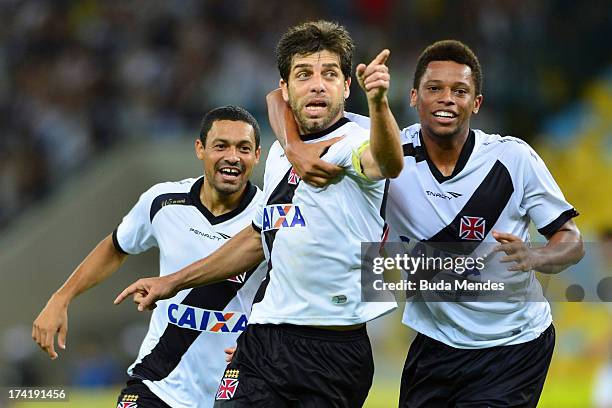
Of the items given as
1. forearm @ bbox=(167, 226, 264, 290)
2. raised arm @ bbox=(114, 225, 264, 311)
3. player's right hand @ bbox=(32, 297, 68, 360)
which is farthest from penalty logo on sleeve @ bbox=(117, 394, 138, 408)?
forearm @ bbox=(167, 226, 264, 290)

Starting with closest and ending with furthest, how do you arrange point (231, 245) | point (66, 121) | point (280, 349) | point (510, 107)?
1. point (280, 349)
2. point (231, 245)
3. point (510, 107)
4. point (66, 121)

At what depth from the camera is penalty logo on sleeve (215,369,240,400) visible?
4.86 meters

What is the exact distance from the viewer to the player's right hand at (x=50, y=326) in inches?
223

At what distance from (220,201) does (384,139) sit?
187 centimetres

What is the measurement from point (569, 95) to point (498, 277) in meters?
8.41

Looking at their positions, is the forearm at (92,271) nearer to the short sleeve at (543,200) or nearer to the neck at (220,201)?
the neck at (220,201)

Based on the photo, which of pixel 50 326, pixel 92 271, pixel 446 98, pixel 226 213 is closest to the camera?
pixel 446 98

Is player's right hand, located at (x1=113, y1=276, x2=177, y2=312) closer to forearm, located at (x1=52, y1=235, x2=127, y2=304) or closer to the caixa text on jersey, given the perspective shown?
the caixa text on jersey

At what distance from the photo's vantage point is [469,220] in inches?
210

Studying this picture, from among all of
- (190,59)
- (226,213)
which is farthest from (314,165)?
(190,59)

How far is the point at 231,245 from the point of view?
5.30 meters

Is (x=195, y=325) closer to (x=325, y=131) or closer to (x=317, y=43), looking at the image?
(x=325, y=131)

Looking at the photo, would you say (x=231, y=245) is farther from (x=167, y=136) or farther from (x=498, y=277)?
(x=167, y=136)

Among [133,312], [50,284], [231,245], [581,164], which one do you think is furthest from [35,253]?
[231,245]
